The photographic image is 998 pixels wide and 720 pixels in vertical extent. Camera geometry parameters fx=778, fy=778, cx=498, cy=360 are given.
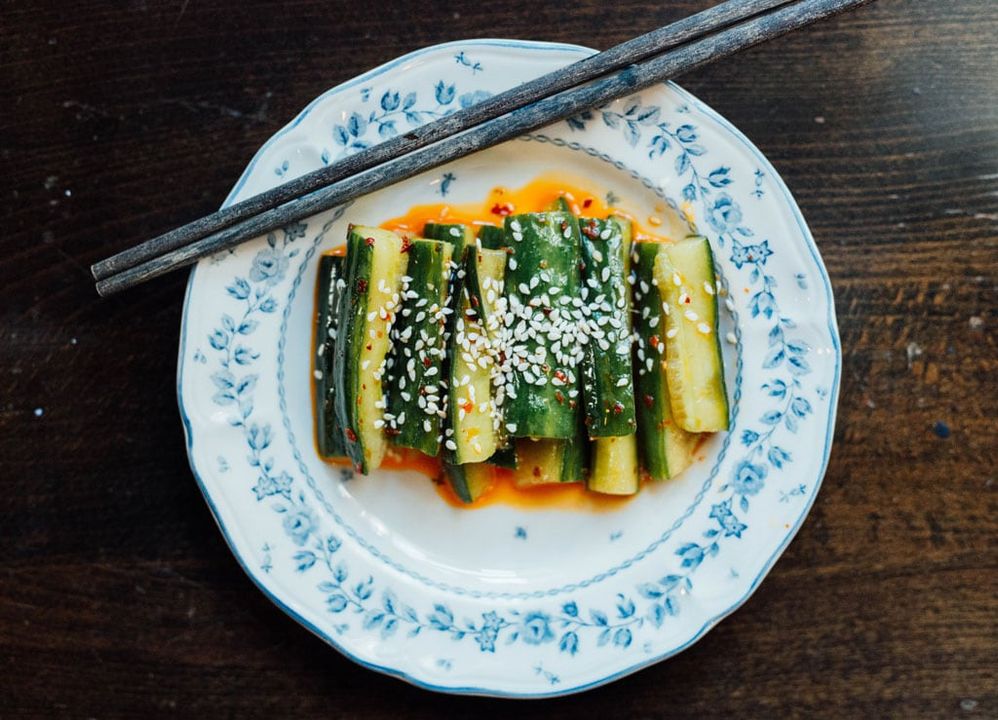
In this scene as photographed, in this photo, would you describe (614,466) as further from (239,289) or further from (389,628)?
(239,289)

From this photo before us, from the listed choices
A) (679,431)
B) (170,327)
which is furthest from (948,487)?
(170,327)

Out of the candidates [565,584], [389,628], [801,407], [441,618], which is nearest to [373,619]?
[389,628]

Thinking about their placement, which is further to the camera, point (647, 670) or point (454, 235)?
point (647, 670)

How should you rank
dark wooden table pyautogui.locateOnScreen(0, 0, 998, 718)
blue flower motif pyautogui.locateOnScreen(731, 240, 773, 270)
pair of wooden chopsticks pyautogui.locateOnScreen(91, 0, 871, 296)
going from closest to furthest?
pair of wooden chopsticks pyautogui.locateOnScreen(91, 0, 871, 296) < blue flower motif pyautogui.locateOnScreen(731, 240, 773, 270) < dark wooden table pyautogui.locateOnScreen(0, 0, 998, 718)

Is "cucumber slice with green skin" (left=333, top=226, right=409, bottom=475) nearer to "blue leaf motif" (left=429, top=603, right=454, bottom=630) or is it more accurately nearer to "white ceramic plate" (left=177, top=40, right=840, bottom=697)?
"white ceramic plate" (left=177, top=40, right=840, bottom=697)

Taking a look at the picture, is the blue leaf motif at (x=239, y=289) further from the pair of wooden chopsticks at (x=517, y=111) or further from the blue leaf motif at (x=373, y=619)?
the blue leaf motif at (x=373, y=619)

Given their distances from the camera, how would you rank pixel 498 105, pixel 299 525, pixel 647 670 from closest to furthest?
pixel 498 105 → pixel 299 525 → pixel 647 670

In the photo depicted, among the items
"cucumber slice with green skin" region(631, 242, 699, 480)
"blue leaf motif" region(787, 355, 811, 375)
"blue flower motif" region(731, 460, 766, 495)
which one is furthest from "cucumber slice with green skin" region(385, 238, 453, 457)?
"blue leaf motif" region(787, 355, 811, 375)
